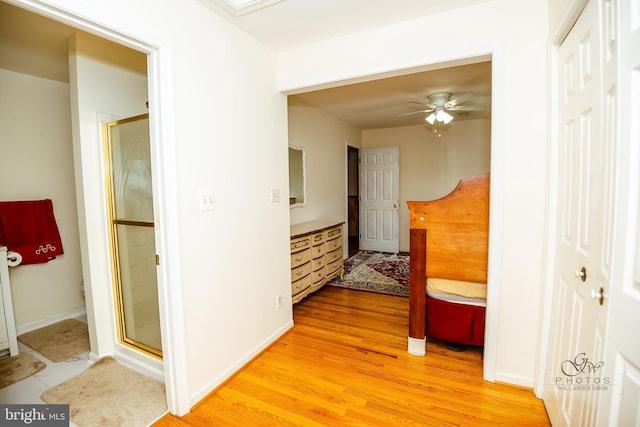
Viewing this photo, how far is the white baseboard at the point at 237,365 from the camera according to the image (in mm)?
1845

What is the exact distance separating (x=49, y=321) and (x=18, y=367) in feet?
2.93

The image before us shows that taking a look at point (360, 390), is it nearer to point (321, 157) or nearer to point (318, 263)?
point (318, 263)

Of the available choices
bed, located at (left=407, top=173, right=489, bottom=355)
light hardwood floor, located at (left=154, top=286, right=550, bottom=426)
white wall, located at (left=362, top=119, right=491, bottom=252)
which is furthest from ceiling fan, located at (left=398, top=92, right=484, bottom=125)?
light hardwood floor, located at (left=154, top=286, right=550, bottom=426)

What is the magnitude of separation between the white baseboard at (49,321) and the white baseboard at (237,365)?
220 cm

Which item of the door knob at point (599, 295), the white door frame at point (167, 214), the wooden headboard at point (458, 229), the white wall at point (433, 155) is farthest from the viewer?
the white wall at point (433, 155)

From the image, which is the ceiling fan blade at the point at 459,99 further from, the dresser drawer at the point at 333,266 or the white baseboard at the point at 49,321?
the white baseboard at the point at 49,321

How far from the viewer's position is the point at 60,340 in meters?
2.61

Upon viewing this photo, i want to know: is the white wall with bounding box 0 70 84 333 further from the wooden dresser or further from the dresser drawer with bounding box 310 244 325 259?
the dresser drawer with bounding box 310 244 325 259

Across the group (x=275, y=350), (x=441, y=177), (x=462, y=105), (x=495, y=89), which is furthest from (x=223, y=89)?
(x=441, y=177)

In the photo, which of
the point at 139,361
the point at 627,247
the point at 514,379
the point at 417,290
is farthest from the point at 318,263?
the point at 627,247

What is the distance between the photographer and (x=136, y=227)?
87.5 inches

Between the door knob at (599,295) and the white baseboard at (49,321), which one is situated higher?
the door knob at (599,295)

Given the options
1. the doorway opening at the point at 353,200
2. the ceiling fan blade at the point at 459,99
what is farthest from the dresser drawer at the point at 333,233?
the ceiling fan blade at the point at 459,99

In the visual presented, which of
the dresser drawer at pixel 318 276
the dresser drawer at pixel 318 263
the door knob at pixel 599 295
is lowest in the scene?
the dresser drawer at pixel 318 276
